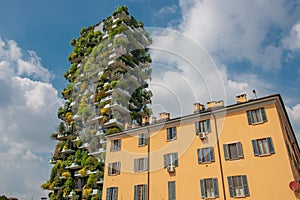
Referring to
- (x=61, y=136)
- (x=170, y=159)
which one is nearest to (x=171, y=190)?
(x=170, y=159)

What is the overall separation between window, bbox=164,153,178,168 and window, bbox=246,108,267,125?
24.4ft

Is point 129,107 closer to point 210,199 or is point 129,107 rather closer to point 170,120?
point 170,120

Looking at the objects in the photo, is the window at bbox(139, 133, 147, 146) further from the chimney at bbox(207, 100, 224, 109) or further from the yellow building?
the chimney at bbox(207, 100, 224, 109)

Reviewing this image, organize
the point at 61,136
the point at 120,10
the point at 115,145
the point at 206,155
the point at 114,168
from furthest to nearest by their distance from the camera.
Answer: the point at 120,10, the point at 61,136, the point at 115,145, the point at 114,168, the point at 206,155

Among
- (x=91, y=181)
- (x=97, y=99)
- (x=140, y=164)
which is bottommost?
(x=91, y=181)

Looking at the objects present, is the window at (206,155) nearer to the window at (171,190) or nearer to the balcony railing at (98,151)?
the window at (171,190)

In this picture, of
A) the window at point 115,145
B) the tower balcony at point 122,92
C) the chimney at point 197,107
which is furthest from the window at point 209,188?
the tower balcony at point 122,92

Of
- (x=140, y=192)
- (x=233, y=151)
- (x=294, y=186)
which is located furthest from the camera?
(x=140, y=192)

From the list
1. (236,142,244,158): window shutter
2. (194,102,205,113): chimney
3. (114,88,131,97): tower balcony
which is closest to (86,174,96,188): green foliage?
(114,88,131,97): tower balcony

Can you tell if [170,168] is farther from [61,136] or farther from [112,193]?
[61,136]

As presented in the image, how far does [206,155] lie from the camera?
2281 centimetres

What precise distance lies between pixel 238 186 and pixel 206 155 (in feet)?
12.2

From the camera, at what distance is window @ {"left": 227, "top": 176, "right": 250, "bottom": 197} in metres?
19.8

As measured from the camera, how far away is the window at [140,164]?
85.2ft
